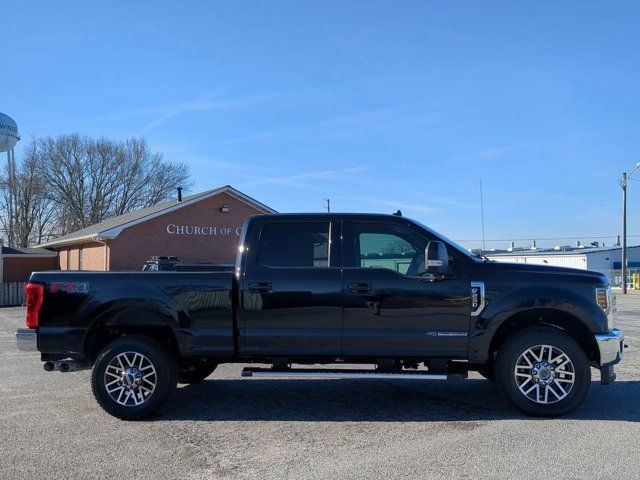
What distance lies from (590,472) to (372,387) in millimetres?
3364

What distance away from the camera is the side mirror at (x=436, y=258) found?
18.7 feet

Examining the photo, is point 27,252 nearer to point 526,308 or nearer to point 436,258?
point 436,258

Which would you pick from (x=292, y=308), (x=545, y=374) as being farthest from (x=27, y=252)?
(x=545, y=374)

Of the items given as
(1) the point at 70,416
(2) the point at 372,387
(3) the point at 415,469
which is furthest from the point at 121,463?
(2) the point at 372,387

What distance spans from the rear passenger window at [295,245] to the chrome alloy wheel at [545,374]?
2.25 meters

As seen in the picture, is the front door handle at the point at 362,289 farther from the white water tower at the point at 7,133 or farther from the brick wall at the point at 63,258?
the white water tower at the point at 7,133

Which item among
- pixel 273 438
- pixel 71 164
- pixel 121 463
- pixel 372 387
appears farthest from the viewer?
pixel 71 164

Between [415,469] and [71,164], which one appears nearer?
[415,469]

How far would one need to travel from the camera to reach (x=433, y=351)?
19.4 ft

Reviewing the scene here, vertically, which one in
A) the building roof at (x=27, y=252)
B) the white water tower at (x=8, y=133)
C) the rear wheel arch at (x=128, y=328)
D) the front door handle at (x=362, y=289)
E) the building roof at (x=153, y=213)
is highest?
the white water tower at (x=8, y=133)

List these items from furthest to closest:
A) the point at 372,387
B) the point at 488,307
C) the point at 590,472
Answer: the point at 372,387 → the point at 488,307 → the point at 590,472

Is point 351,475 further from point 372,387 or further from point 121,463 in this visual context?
point 372,387

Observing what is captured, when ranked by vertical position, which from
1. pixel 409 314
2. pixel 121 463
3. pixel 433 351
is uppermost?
pixel 409 314

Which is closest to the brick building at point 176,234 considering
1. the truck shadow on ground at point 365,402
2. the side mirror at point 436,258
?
the truck shadow on ground at point 365,402
